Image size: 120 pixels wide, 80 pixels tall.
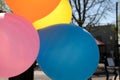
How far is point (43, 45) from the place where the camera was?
11.7 feet

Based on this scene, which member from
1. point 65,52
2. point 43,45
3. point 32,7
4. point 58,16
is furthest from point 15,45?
point 58,16

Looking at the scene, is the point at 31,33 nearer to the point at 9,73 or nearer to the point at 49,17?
the point at 9,73

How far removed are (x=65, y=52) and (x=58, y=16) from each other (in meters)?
0.79

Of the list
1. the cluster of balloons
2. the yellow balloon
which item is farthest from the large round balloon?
the yellow balloon

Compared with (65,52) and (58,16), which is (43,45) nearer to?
(65,52)

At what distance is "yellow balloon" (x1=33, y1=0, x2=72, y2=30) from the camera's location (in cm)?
404

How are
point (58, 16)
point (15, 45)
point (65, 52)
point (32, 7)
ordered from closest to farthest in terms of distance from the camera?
point (15, 45) < point (65, 52) < point (32, 7) < point (58, 16)

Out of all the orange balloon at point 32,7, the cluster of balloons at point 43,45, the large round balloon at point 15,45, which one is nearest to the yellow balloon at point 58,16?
the cluster of balloons at point 43,45

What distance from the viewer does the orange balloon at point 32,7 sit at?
3.64 metres

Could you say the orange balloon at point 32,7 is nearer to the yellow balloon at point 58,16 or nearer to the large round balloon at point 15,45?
the yellow balloon at point 58,16

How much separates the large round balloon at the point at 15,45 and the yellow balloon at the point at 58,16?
29.5 inches

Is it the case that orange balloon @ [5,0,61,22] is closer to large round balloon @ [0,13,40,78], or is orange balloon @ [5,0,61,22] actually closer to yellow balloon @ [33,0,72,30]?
yellow balloon @ [33,0,72,30]

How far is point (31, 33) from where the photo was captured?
10.7ft

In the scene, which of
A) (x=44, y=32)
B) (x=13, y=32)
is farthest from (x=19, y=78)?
(x=13, y=32)
